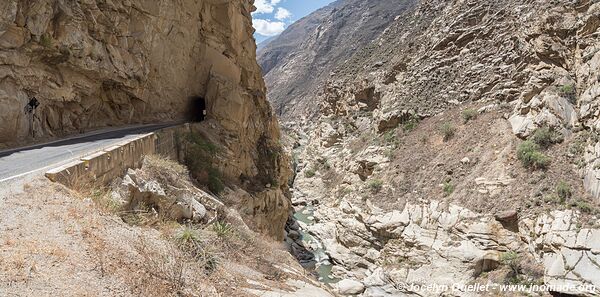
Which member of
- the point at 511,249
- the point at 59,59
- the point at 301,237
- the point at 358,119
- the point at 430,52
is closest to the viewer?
the point at 59,59

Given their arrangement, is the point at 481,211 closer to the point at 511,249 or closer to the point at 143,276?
the point at 511,249

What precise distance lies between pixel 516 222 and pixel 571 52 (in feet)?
39.9

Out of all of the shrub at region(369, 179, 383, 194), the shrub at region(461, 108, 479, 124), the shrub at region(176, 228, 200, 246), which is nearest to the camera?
the shrub at region(176, 228, 200, 246)

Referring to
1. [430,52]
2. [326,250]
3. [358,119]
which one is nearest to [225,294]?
[326,250]

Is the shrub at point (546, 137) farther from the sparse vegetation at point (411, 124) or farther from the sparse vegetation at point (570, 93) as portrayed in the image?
the sparse vegetation at point (411, 124)

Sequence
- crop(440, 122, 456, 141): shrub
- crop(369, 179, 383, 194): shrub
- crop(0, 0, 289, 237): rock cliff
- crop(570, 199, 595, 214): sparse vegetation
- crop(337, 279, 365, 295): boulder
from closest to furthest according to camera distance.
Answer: crop(0, 0, 289, 237): rock cliff < crop(570, 199, 595, 214): sparse vegetation < crop(337, 279, 365, 295): boulder < crop(369, 179, 383, 194): shrub < crop(440, 122, 456, 141): shrub

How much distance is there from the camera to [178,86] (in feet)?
58.2

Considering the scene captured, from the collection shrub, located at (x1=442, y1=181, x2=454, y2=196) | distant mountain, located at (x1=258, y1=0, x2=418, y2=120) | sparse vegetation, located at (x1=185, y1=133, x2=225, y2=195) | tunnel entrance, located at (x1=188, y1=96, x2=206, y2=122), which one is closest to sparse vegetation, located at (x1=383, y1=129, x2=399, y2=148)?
shrub, located at (x1=442, y1=181, x2=454, y2=196)

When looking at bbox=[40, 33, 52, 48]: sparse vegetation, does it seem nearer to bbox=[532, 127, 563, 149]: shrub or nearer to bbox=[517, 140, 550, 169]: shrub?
bbox=[517, 140, 550, 169]: shrub

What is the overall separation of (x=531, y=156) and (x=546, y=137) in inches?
59.8

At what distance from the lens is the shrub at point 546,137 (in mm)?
19094

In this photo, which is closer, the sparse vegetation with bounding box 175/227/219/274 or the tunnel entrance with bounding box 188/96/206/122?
the sparse vegetation with bounding box 175/227/219/274

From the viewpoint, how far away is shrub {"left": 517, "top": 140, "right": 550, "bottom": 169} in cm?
1844

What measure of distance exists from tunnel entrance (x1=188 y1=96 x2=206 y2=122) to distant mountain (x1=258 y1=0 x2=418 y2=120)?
7048 centimetres
